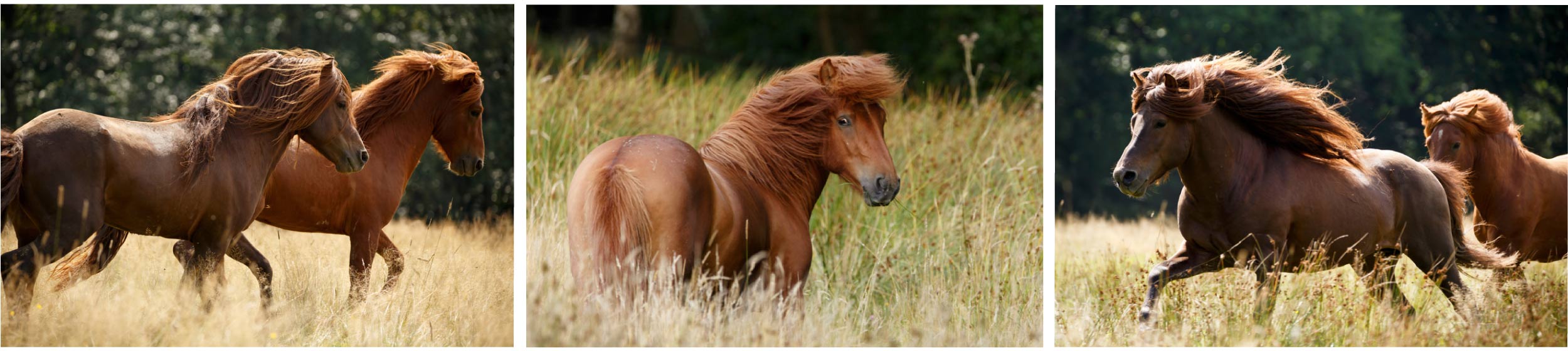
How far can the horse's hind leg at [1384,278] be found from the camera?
13.1ft

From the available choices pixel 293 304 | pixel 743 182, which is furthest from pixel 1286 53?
pixel 293 304

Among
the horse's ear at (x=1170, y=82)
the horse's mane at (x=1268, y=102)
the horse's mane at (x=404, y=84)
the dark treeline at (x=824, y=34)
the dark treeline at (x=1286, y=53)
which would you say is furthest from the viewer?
the dark treeline at (x=824, y=34)

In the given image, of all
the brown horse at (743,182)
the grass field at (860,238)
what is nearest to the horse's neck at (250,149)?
the grass field at (860,238)

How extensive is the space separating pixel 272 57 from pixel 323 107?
24 cm

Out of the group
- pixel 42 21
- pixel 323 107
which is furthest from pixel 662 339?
pixel 42 21

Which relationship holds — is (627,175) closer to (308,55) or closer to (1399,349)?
(308,55)

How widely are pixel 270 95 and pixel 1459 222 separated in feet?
14.8

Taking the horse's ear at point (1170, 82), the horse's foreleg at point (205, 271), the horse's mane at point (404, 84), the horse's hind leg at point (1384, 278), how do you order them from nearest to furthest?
the horse's foreleg at point (205, 271) → the horse's ear at point (1170, 82) → the horse's hind leg at point (1384, 278) → the horse's mane at point (404, 84)

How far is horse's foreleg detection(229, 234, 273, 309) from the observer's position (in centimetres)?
409

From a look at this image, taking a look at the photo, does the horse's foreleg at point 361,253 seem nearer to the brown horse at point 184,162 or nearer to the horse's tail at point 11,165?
the brown horse at point 184,162

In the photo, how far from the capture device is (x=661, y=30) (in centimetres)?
1559

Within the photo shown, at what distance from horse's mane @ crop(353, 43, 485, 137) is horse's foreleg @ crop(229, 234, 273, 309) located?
2.07 feet

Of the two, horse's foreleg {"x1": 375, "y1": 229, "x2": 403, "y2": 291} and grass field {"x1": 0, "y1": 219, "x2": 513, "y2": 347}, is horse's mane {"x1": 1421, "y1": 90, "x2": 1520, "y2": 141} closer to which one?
grass field {"x1": 0, "y1": 219, "x2": 513, "y2": 347}

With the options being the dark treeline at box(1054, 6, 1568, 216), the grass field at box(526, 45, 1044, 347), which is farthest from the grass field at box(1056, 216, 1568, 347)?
the dark treeline at box(1054, 6, 1568, 216)
